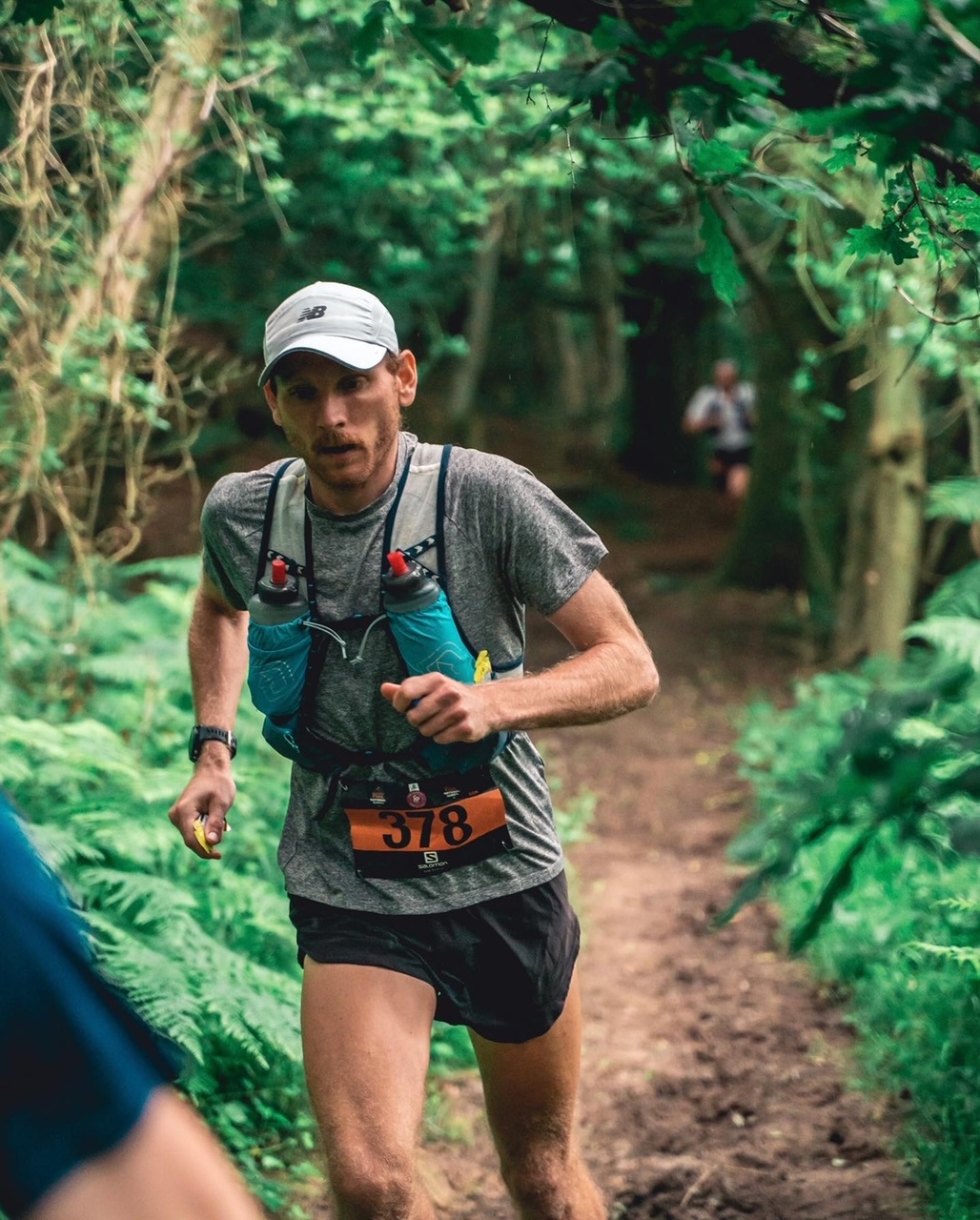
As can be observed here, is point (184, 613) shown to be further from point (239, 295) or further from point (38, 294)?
point (239, 295)

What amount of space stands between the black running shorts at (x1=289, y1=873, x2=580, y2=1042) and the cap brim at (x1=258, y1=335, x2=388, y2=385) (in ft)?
4.24

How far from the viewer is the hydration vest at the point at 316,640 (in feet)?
10.5

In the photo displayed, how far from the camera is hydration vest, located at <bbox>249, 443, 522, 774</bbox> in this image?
3.21m

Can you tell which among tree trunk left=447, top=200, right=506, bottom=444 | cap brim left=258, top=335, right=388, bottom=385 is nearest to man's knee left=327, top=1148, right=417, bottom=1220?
cap brim left=258, top=335, right=388, bottom=385

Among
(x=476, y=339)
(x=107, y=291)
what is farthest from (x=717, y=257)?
(x=476, y=339)

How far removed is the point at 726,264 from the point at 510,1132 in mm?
2132

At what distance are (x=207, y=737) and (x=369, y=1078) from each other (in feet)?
3.45

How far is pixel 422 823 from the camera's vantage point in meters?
3.23

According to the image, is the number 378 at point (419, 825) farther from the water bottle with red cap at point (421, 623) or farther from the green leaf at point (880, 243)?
the green leaf at point (880, 243)

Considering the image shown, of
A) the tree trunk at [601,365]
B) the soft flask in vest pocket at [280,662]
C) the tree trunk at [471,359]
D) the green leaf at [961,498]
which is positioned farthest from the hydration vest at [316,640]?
the tree trunk at [471,359]

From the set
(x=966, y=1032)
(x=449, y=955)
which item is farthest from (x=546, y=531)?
(x=966, y=1032)

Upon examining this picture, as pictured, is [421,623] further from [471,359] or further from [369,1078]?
[471,359]

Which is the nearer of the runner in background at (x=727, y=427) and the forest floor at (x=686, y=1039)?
the forest floor at (x=686, y=1039)

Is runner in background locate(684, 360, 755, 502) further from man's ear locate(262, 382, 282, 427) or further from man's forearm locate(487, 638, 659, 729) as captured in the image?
man's forearm locate(487, 638, 659, 729)
